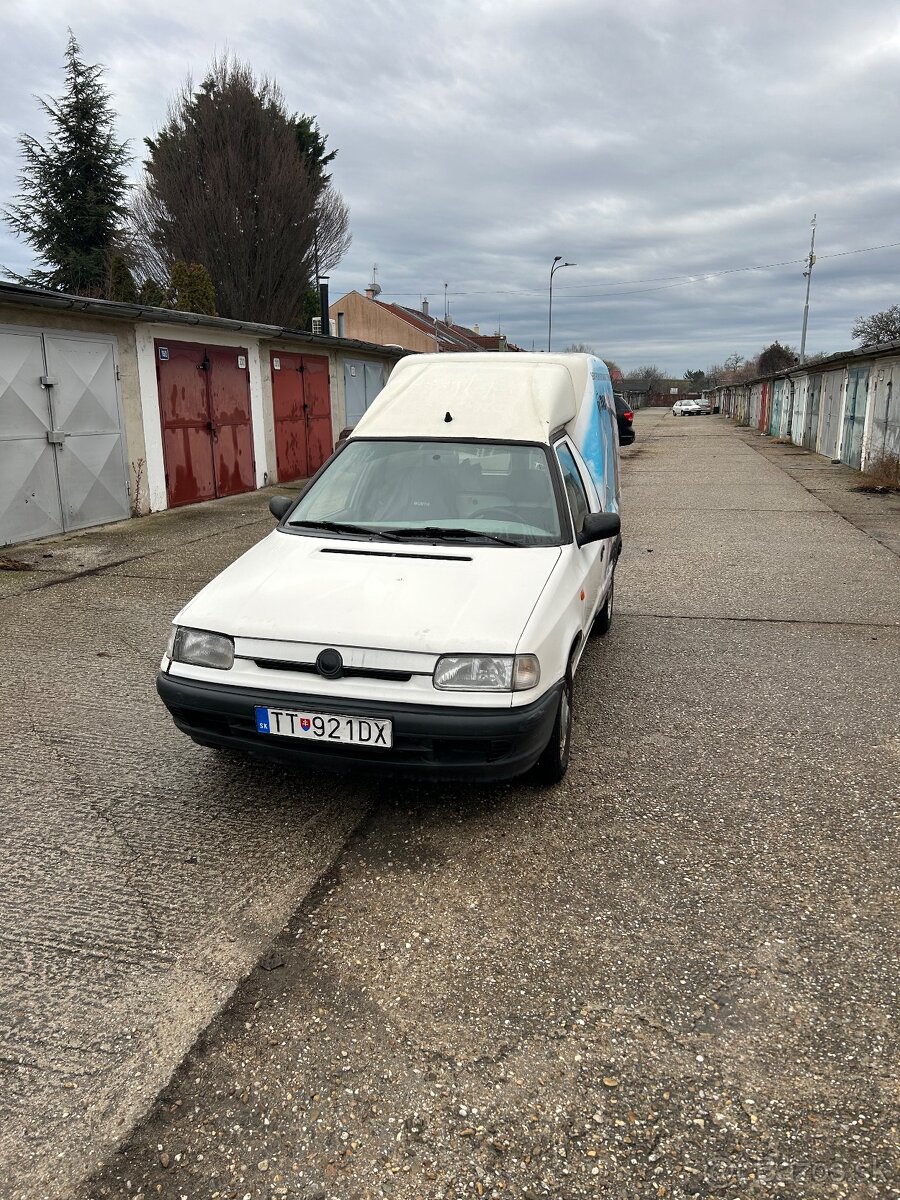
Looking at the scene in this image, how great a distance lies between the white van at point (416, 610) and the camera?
3.24m

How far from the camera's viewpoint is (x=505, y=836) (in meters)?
3.52

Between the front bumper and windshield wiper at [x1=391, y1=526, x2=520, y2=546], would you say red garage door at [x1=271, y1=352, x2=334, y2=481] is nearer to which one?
windshield wiper at [x1=391, y1=526, x2=520, y2=546]

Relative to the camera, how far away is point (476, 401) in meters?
4.94

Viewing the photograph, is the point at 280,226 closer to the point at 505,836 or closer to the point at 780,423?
the point at 780,423

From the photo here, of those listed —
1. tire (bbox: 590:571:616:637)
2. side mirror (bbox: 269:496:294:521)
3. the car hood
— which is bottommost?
tire (bbox: 590:571:616:637)

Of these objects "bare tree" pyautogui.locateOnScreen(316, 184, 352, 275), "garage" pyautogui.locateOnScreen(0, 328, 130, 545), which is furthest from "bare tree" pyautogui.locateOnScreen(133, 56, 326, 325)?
"garage" pyautogui.locateOnScreen(0, 328, 130, 545)

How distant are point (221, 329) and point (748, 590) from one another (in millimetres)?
10196

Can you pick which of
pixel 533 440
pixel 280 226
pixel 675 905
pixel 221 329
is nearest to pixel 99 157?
pixel 280 226

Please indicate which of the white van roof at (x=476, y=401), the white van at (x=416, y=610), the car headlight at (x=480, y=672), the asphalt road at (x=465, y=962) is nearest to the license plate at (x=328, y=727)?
the white van at (x=416, y=610)

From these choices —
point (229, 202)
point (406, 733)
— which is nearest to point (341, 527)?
point (406, 733)

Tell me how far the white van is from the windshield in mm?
11

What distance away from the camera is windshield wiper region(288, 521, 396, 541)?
4.17 m

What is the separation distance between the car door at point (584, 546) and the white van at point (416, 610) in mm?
28

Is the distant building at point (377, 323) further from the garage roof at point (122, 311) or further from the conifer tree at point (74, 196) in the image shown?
the garage roof at point (122, 311)
